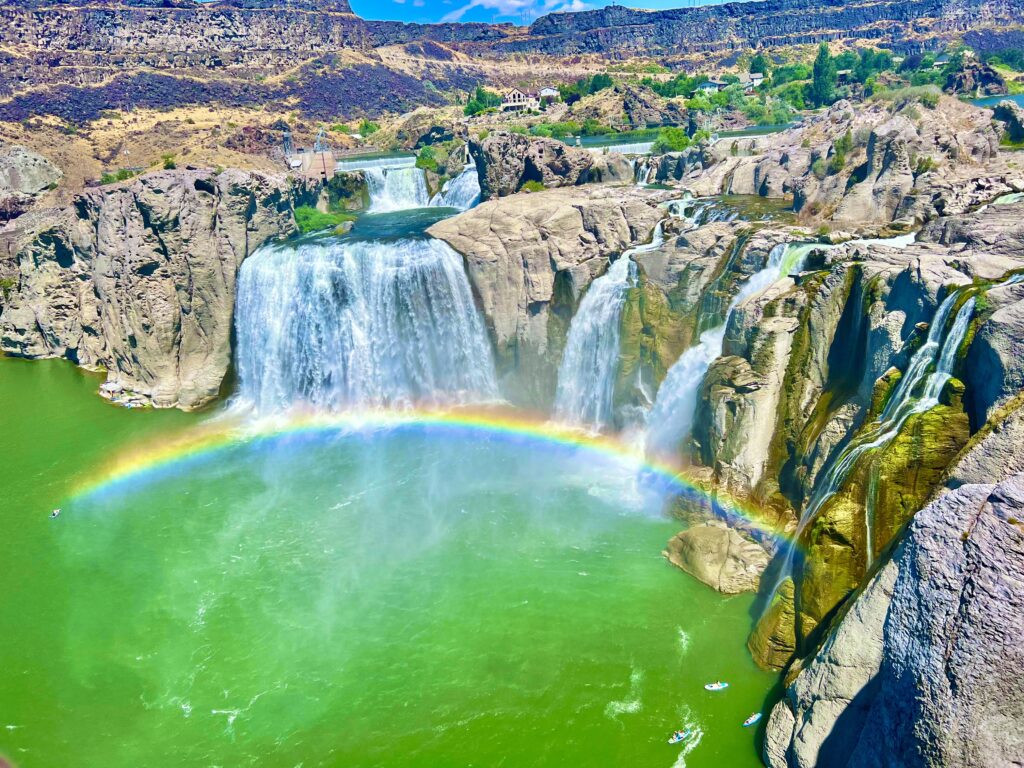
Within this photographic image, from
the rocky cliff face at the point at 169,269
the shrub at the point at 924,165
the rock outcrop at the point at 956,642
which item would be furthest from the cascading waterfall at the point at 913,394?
the rocky cliff face at the point at 169,269

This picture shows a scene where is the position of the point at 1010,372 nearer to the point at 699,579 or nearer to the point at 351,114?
the point at 699,579

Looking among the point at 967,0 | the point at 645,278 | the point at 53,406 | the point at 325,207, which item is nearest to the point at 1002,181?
the point at 645,278

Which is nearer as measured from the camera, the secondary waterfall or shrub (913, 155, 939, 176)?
the secondary waterfall

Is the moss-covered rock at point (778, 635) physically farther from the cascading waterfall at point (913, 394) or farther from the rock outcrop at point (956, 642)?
the rock outcrop at point (956, 642)

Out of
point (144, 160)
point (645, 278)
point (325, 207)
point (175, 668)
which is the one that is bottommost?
point (175, 668)

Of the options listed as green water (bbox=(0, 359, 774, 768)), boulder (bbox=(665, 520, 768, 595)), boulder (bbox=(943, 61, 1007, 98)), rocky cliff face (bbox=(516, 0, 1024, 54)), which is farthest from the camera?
rocky cliff face (bbox=(516, 0, 1024, 54))

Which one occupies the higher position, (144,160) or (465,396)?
(144,160)

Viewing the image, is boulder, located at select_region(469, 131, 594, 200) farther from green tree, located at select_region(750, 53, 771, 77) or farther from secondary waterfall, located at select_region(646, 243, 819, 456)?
green tree, located at select_region(750, 53, 771, 77)

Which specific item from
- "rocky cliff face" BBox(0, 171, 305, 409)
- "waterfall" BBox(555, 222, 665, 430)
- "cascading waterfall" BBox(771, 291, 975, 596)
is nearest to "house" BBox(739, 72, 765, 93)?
"waterfall" BBox(555, 222, 665, 430)
